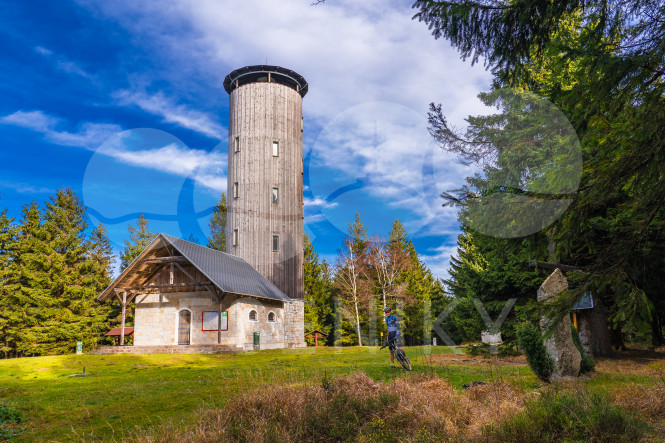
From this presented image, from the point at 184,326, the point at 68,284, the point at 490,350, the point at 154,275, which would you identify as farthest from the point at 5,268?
the point at 490,350

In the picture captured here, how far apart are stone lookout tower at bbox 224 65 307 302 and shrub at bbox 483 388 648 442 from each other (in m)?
25.2

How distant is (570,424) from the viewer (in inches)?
193

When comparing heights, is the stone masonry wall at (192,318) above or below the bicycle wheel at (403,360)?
above

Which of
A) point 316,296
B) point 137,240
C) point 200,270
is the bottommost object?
point 316,296

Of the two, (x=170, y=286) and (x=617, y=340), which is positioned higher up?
(x=170, y=286)

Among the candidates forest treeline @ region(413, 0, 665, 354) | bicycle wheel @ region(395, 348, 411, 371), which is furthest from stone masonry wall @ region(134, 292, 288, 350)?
forest treeline @ region(413, 0, 665, 354)

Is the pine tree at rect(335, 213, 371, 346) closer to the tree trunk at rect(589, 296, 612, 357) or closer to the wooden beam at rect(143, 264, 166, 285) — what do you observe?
the wooden beam at rect(143, 264, 166, 285)

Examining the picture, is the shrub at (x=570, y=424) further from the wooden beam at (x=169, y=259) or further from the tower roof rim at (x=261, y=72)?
the tower roof rim at (x=261, y=72)

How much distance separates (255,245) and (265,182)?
14.4 feet

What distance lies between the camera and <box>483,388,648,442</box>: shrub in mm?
4871

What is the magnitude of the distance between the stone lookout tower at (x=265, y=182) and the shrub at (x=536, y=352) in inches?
866

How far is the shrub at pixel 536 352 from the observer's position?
907cm

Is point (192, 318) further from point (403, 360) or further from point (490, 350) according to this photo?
point (403, 360)

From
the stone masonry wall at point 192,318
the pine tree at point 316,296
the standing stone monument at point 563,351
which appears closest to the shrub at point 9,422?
the standing stone monument at point 563,351
